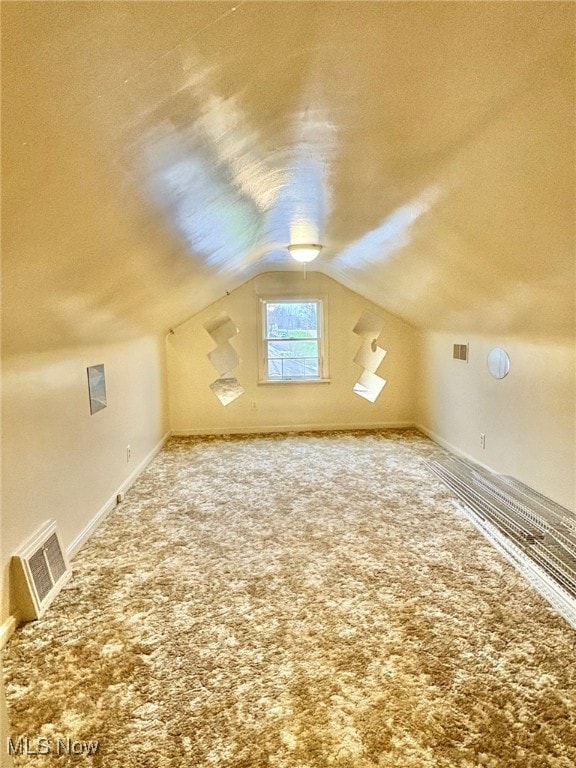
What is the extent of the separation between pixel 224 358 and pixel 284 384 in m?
0.81

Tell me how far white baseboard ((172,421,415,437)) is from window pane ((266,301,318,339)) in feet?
3.69

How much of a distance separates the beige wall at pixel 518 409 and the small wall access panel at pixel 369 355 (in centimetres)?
87

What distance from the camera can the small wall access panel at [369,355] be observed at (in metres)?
5.83

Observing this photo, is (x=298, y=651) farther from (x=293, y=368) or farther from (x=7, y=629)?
(x=293, y=368)

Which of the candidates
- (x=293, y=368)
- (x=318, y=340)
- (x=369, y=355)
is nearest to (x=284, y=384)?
(x=293, y=368)

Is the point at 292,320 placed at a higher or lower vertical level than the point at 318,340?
higher

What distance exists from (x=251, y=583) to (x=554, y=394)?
7.26ft

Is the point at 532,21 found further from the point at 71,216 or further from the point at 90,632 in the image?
the point at 90,632

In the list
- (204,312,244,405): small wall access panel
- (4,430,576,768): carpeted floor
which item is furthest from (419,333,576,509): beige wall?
(204,312,244,405): small wall access panel

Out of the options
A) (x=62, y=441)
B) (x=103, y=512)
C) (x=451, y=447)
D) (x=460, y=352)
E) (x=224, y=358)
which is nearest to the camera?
(x=62, y=441)

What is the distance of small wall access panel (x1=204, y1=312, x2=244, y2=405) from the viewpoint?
5738 mm

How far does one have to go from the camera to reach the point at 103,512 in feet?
10.7

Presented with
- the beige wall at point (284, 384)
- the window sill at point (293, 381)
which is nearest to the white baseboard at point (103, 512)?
the beige wall at point (284, 384)

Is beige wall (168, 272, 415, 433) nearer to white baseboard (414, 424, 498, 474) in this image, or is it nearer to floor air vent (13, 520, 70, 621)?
white baseboard (414, 424, 498, 474)
